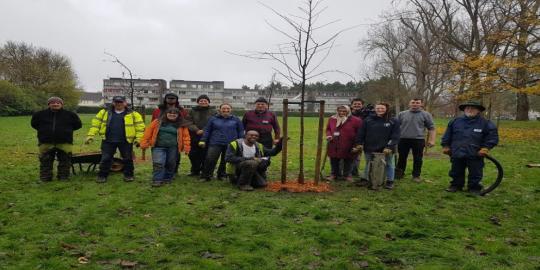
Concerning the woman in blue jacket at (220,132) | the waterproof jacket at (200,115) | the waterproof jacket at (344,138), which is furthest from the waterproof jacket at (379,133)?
the waterproof jacket at (200,115)

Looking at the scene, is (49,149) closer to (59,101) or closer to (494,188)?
(59,101)

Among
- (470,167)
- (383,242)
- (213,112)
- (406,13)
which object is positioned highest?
(406,13)

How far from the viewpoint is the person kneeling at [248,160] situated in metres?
7.80

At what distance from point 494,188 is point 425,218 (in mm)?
2535

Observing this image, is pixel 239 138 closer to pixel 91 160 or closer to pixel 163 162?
pixel 163 162

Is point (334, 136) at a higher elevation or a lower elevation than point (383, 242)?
higher

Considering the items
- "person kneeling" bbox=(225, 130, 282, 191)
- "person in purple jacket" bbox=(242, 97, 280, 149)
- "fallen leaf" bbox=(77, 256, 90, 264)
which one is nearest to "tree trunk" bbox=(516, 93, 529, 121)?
"person in purple jacket" bbox=(242, 97, 280, 149)

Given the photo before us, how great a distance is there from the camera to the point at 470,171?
25.9ft


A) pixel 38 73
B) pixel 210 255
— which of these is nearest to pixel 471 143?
pixel 210 255

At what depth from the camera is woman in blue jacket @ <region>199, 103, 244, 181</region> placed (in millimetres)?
8516

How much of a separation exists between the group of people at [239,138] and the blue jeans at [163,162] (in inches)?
0.8

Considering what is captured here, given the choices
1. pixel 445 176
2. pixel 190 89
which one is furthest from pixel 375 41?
pixel 190 89

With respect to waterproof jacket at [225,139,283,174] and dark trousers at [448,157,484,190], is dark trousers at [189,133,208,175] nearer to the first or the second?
waterproof jacket at [225,139,283,174]

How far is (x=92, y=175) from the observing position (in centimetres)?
905
